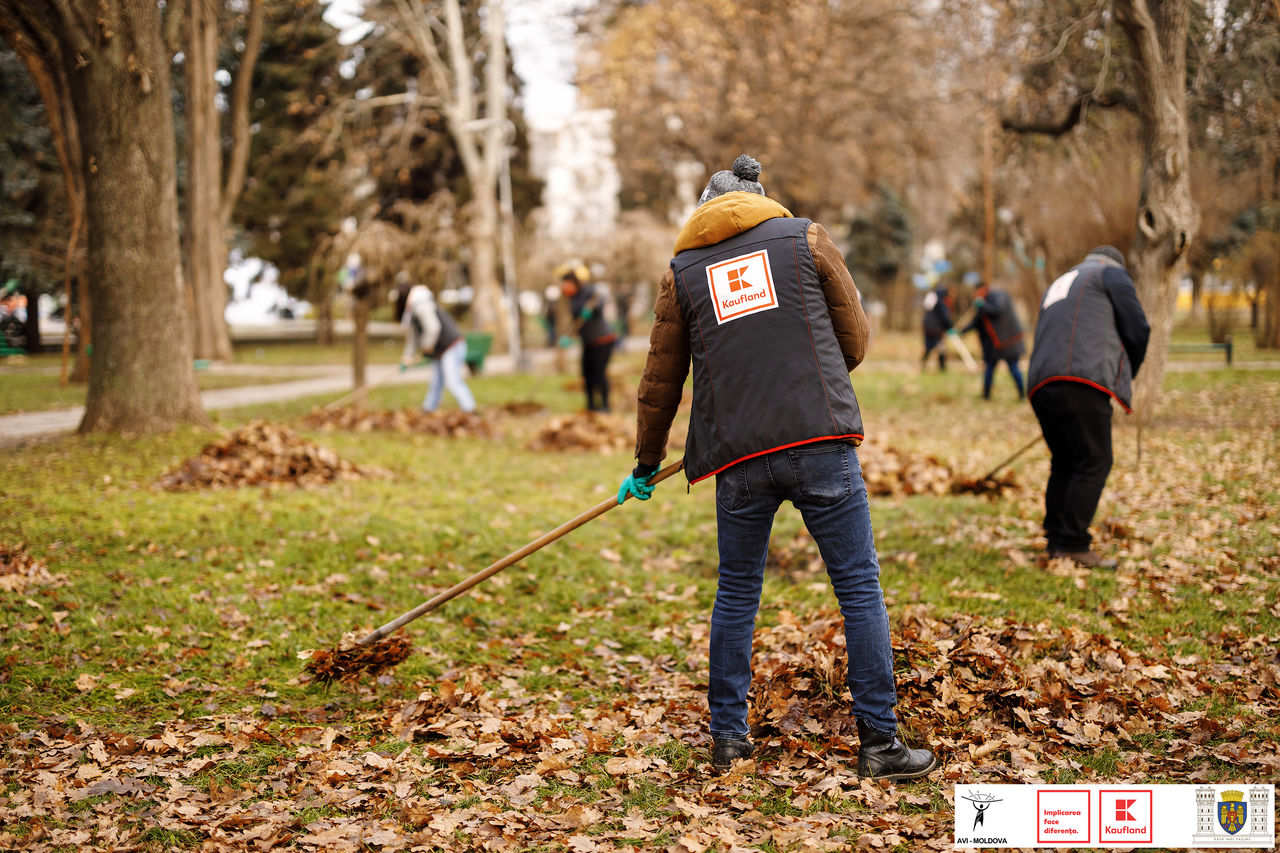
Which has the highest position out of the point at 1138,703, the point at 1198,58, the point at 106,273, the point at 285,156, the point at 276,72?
the point at 276,72

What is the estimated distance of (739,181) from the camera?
3582 mm

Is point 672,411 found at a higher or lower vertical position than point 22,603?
higher

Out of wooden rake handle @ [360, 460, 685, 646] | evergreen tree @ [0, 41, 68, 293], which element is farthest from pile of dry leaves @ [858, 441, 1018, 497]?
evergreen tree @ [0, 41, 68, 293]

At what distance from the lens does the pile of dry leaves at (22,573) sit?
215 inches

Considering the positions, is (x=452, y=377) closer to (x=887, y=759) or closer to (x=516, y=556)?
(x=516, y=556)

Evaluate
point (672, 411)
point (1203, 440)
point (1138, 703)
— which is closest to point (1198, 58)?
point (1203, 440)

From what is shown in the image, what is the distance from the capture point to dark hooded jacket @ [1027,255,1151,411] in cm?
556

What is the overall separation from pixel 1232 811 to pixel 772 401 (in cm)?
186

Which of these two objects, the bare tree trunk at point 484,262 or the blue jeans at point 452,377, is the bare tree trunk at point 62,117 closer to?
the blue jeans at point 452,377

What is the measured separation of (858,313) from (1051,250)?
22.1 meters

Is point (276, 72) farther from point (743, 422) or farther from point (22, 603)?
point (743, 422)

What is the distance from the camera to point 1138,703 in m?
4.02

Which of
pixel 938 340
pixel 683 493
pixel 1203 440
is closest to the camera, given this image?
pixel 683 493

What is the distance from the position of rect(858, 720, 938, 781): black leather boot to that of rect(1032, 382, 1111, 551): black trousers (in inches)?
106
